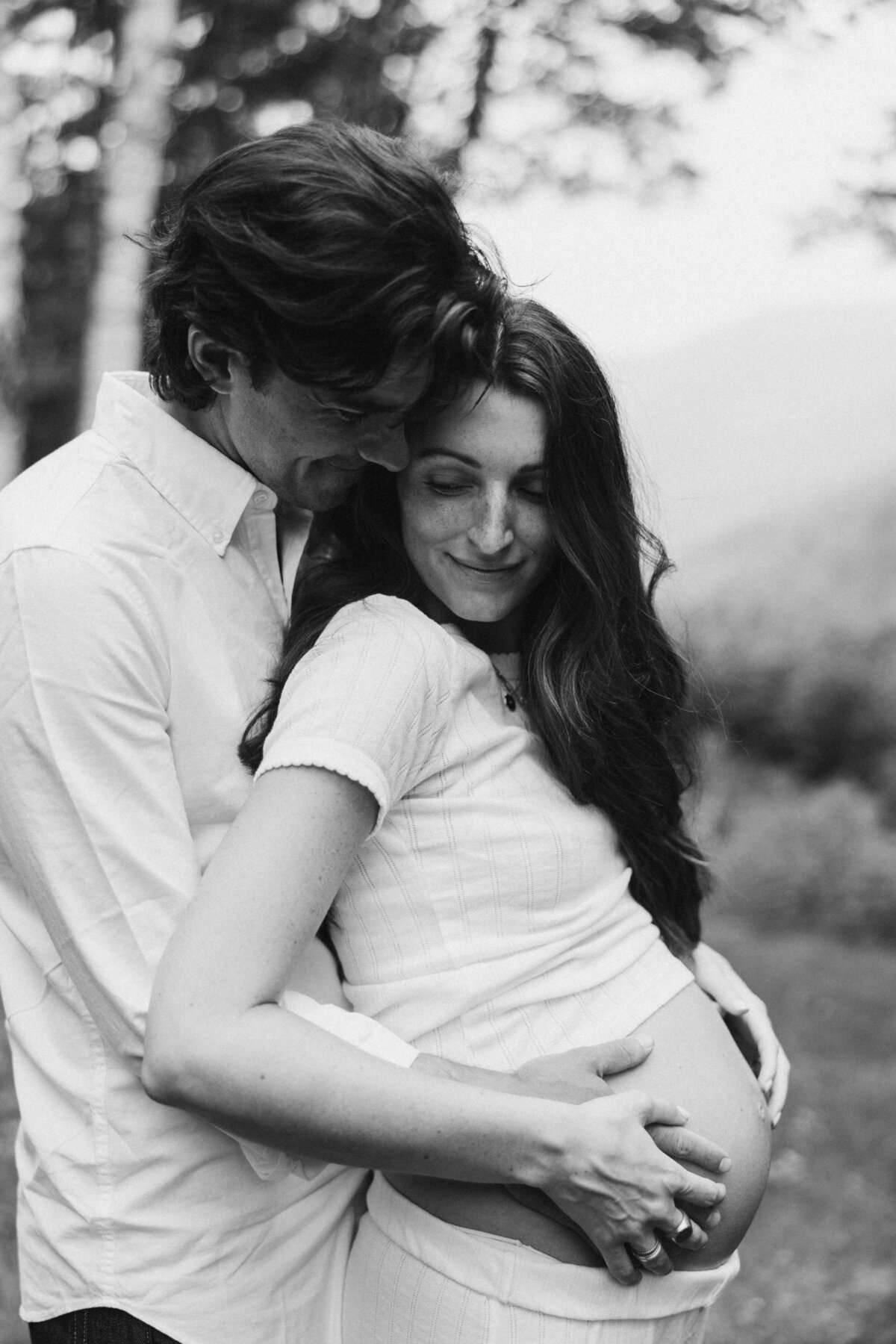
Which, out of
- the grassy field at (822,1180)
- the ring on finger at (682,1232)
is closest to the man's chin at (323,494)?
the ring on finger at (682,1232)

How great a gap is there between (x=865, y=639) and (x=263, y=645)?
8379 millimetres

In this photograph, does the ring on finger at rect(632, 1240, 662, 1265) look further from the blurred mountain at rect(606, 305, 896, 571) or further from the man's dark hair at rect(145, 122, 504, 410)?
the blurred mountain at rect(606, 305, 896, 571)

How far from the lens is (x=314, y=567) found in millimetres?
2197

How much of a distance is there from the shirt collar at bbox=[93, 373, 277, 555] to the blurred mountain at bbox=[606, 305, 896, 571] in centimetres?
908

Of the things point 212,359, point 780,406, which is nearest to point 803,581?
point 780,406

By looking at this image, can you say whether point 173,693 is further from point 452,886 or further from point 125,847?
point 452,886

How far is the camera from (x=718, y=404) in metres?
10.7

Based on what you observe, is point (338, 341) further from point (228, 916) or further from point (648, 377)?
point (648, 377)

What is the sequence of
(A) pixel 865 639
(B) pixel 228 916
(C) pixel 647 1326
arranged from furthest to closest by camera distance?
(A) pixel 865 639 < (C) pixel 647 1326 < (B) pixel 228 916

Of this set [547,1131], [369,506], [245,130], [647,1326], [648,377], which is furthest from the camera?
[648,377]

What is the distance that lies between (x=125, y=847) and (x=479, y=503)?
2.53ft

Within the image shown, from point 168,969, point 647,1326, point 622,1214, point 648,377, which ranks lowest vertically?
point 648,377

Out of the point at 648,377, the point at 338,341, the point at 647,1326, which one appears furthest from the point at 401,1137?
the point at 648,377

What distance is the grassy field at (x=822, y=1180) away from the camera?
3.95m
